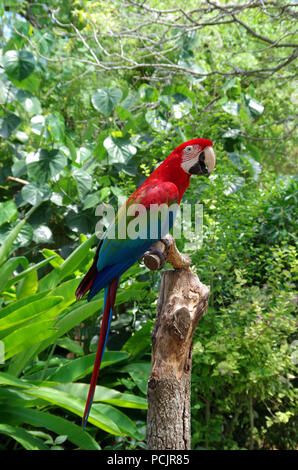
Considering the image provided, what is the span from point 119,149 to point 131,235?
1253mm

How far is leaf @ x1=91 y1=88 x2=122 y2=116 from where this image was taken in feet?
7.22

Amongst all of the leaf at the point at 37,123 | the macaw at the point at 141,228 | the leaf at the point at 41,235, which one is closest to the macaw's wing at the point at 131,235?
the macaw at the point at 141,228

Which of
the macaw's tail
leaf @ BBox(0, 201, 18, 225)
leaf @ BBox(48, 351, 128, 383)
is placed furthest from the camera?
leaf @ BBox(0, 201, 18, 225)

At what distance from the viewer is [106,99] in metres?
2.21

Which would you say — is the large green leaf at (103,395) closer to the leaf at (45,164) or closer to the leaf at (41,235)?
the leaf at (41,235)

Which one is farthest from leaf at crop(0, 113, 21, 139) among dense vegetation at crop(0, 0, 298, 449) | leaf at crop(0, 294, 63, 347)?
leaf at crop(0, 294, 63, 347)

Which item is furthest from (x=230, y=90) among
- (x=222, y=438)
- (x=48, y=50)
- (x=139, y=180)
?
(x=222, y=438)

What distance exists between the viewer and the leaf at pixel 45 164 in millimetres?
2131

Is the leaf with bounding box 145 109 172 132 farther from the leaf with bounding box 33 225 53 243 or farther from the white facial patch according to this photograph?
the white facial patch

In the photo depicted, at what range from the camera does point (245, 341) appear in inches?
59.0

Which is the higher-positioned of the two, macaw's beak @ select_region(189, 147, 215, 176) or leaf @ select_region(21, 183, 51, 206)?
leaf @ select_region(21, 183, 51, 206)

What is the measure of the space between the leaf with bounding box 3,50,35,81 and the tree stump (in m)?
1.65

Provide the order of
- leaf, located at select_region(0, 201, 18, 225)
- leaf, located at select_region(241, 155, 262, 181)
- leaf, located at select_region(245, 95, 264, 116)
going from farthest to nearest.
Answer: leaf, located at select_region(245, 95, 264, 116) → leaf, located at select_region(241, 155, 262, 181) → leaf, located at select_region(0, 201, 18, 225)

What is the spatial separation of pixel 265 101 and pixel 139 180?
1.26 metres
